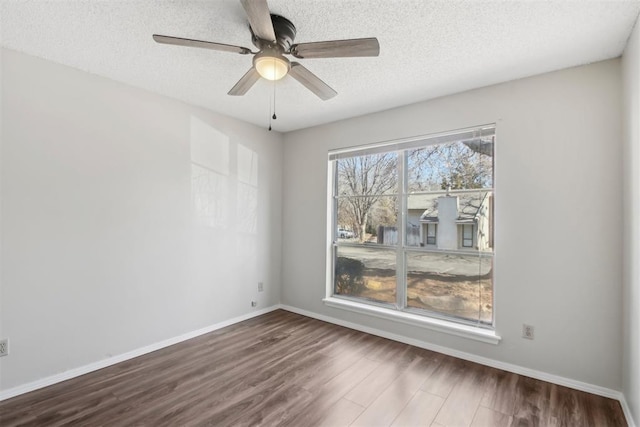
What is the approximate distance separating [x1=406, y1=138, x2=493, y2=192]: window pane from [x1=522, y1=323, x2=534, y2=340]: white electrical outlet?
1290 millimetres

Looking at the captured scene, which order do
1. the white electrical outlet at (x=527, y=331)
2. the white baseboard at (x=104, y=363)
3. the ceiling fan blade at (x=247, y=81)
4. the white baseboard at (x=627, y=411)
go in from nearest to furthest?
the white baseboard at (x=627, y=411), the ceiling fan blade at (x=247, y=81), the white baseboard at (x=104, y=363), the white electrical outlet at (x=527, y=331)

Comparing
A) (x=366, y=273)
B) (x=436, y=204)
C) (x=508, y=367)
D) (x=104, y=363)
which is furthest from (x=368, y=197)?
(x=104, y=363)

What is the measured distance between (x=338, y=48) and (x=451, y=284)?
8.37ft

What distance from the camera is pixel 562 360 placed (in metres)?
2.44

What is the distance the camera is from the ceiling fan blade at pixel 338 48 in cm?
166

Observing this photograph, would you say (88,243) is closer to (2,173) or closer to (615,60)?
(2,173)

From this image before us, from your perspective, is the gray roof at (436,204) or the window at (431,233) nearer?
the gray roof at (436,204)

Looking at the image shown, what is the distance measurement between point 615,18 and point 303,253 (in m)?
3.65

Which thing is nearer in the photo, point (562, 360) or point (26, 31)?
point (26, 31)

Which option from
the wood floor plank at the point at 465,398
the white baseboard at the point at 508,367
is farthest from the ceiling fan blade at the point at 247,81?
the white baseboard at the point at 508,367

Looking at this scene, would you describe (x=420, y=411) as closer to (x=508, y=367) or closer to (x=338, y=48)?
(x=508, y=367)

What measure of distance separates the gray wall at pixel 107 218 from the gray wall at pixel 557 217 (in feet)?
8.43

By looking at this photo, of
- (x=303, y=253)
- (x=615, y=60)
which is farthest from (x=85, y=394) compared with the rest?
(x=615, y=60)

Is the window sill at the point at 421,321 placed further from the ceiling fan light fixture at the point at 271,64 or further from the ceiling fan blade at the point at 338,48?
the ceiling fan light fixture at the point at 271,64
